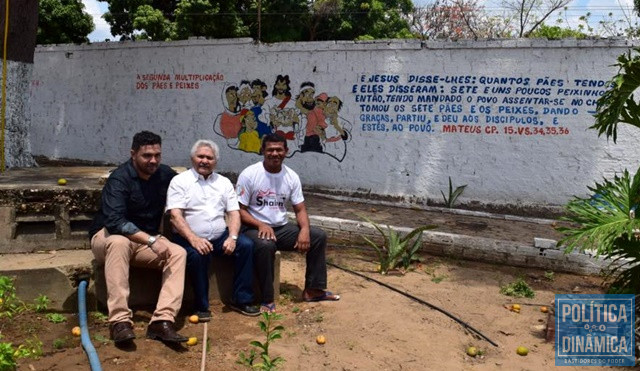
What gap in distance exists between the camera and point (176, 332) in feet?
13.4

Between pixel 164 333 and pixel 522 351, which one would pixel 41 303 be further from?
pixel 522 351

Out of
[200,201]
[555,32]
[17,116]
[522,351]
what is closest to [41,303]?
[200,201]

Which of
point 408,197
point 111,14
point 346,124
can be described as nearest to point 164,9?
point 111,14

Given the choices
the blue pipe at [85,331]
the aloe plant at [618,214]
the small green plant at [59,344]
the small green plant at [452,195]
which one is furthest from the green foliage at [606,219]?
the small green plant at [452,195]

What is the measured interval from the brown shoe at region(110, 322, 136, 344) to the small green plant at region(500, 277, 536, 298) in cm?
347

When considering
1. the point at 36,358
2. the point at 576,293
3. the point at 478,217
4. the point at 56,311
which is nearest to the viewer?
the point at 36,358

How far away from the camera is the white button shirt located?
4465 millimetres

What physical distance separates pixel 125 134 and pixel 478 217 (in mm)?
7894

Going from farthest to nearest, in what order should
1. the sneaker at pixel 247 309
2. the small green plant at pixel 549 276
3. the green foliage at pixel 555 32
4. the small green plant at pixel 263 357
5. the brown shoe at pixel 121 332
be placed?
the green foliage at pixel 555 32 → the small green plant at pixel 549 276 → the sneaker at pixel 247 309 → the brown shoe at pixel 121 332 → the small green plant at pixel 263 357

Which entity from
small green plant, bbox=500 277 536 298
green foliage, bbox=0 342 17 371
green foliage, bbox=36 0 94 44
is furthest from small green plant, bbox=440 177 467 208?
green foliage, bbox=36 0 94 44

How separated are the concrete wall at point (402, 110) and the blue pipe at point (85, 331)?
20.2 ft

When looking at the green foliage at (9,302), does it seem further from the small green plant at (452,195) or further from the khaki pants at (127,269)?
the small green plant at (452,195)

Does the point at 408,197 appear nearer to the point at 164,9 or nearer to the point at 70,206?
the point at 70,206

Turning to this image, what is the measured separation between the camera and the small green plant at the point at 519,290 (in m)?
5.45
